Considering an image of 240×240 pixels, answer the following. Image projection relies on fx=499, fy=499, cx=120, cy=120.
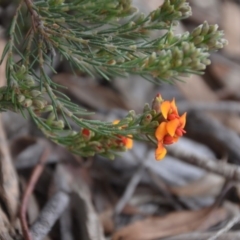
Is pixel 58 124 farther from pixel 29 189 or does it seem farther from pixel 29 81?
pixel 29 189

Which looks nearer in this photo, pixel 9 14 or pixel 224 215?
pixel 224 215

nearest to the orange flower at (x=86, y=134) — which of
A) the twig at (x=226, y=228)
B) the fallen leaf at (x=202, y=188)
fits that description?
the twig at (x=226, y=228)

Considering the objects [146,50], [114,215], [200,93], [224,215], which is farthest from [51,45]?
[200,93]

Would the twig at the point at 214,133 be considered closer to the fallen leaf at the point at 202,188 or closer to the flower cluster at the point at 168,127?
the fallen leaf at the point at 202,188

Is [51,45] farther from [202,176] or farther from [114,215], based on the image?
[202,176]

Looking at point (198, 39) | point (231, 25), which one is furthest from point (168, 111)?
point (231, 25)

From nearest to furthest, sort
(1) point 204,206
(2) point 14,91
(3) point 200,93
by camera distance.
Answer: (2) point 14,91, (1) point 204,206, (3) point 200,93

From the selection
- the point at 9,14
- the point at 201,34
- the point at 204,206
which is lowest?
the point at 204,206
